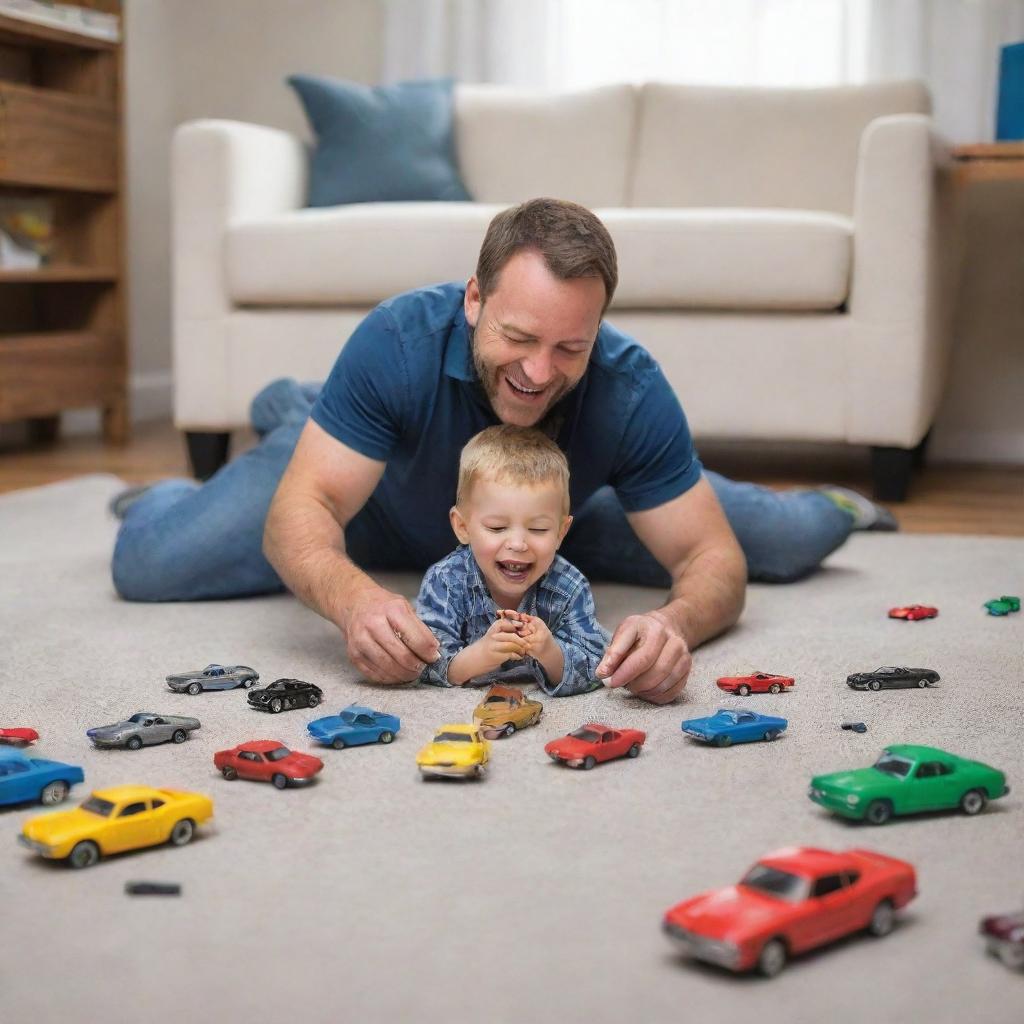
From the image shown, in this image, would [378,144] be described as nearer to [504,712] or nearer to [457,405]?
[457,405]

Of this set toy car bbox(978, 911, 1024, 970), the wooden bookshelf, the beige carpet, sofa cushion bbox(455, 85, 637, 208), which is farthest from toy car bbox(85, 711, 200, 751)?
sofa cushion bbox(455, 85, 637, 208)

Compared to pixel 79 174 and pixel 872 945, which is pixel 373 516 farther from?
pixel 79 174

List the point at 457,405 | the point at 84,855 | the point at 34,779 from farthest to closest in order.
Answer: the point at 457,405 → the point at 34,779 → the point at 84,855

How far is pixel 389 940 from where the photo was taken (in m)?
0.96

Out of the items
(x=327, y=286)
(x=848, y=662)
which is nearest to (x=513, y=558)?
(x=848, y=662)

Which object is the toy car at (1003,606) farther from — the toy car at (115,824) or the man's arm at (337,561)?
the toy car at (115,824)

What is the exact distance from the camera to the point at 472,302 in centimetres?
169

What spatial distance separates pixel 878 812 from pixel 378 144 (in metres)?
2.82

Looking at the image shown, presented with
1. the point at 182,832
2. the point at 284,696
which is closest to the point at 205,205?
the point at 284,696

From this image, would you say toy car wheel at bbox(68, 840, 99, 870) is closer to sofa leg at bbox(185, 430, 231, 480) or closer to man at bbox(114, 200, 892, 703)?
man at bbox(114, 200, 892, 703)

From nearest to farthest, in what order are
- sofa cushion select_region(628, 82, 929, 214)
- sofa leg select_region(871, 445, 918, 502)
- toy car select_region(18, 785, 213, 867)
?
1. toy car select_region(18, 785, 213, 867)
2. sofa leg select_region(871, 445, 918, 502)
3. sofa cushion select_region(628, 82, 929, 214)

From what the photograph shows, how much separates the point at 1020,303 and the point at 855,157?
67 cm

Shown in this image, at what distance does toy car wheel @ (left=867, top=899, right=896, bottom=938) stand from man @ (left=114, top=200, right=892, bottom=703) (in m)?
0.53

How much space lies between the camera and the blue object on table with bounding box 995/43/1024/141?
11.2 ft
